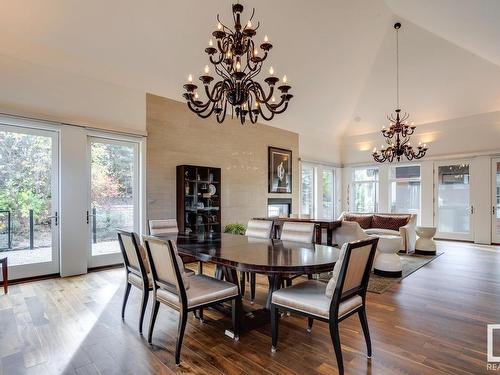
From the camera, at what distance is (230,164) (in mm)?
6828

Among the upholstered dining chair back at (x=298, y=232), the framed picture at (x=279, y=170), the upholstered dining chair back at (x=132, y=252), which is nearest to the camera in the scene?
the upholstered dining chair back at (x=132, y=252)

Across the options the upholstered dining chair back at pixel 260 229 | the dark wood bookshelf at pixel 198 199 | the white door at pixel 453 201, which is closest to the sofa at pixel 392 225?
the white door at pixel 453 201

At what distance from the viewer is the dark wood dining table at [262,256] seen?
219 centimetres

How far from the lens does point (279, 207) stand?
8156 mm

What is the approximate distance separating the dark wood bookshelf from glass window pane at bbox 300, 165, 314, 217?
11.8ft

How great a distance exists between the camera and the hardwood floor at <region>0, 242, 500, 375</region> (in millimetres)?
2184

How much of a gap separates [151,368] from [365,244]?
6.07ft

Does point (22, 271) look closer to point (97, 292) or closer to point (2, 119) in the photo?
point (97, 292)

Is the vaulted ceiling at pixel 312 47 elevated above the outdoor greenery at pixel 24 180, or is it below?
above

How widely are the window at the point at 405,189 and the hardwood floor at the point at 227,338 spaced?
5.38 metres

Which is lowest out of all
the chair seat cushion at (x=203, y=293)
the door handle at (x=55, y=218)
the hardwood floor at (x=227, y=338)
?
the hardwood floor at (x=227, y=338)

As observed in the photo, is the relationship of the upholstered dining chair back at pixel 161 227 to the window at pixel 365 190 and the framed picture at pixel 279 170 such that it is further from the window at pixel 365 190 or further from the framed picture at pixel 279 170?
the window at pixel 365 190

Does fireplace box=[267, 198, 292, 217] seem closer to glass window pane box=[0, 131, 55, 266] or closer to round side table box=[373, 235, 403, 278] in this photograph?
round side table box=[373, 235, 403, 278]

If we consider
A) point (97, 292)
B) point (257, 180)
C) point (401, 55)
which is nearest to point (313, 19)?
point (401, 55)
